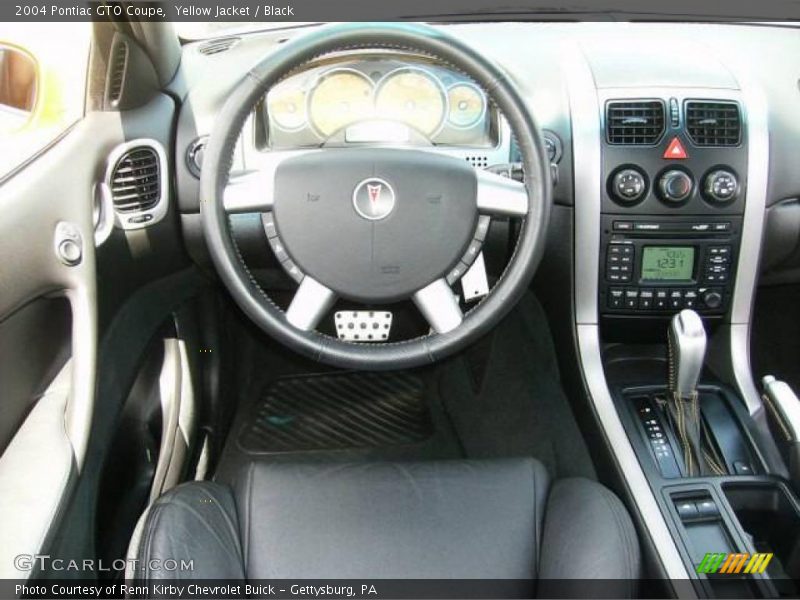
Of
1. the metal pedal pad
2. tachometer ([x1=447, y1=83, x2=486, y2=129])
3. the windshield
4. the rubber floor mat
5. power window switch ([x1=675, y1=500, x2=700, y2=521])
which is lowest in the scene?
the rubber floor mat

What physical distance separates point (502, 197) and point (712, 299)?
2.22 feet

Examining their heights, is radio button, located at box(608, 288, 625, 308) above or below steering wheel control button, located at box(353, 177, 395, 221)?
below

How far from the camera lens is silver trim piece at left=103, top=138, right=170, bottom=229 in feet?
5.01

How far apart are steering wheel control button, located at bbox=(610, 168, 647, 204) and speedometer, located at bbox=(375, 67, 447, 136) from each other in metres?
0.40

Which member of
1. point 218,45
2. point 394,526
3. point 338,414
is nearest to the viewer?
point 394,526

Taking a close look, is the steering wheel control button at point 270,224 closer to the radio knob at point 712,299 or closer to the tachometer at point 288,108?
the tachometer at point 288,108

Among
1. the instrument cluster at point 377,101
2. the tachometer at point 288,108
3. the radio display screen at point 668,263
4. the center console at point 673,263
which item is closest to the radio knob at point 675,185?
the center console at point 673,263

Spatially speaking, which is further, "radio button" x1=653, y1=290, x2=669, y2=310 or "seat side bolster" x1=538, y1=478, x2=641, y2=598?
"radio button" x1=653, y1=290, x2=669, y2=310

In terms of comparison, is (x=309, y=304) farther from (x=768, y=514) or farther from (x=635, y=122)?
(x=768, y=514)

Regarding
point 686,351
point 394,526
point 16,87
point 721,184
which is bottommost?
point 394,526

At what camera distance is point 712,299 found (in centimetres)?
178

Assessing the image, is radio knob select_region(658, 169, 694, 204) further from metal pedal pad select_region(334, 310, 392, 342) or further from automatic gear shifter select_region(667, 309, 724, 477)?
metal pedal pad select_region(334, 310, 392, 342)

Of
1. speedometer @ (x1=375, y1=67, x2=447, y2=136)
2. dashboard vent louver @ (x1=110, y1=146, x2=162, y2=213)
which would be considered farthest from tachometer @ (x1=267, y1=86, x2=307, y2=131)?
dashboard vent louver @ (x1=110, y1=146, x2=162, y2=213)

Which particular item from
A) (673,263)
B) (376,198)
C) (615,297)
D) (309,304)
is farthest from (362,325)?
(673,263)
